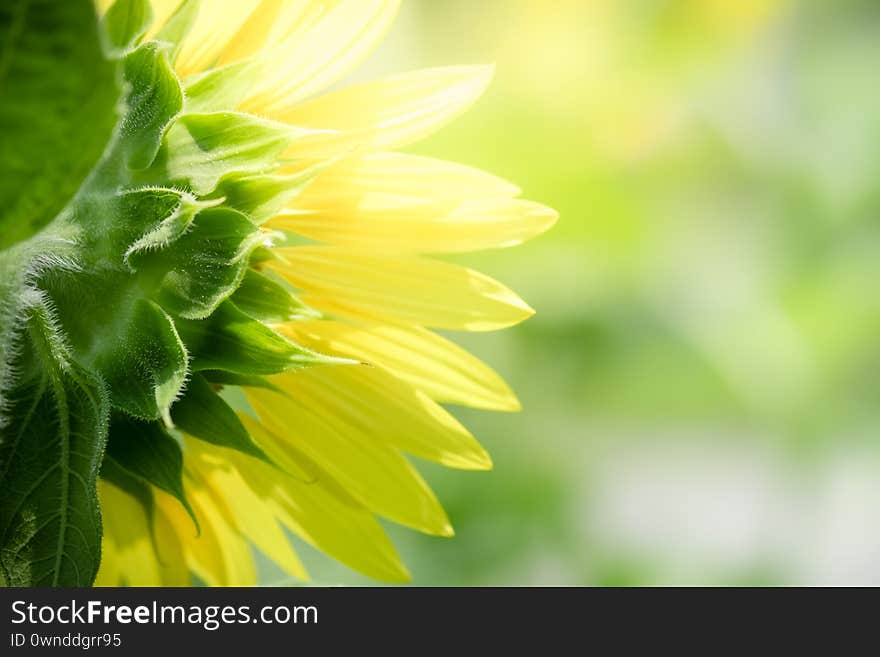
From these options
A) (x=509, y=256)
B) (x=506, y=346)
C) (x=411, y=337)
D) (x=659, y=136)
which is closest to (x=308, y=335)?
(x=411, y=337)

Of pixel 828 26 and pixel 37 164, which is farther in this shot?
pixel 828 26

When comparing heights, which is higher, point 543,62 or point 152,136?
point 543,62

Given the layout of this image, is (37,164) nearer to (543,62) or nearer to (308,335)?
(308,335)

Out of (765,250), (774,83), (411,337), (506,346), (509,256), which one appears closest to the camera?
(411,337)

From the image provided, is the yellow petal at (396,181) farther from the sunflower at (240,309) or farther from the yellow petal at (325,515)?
the yellow petal at (325,515)

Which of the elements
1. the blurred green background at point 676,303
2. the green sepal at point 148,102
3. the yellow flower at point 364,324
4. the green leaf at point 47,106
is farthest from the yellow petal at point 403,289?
the blurred green background at point 676,303

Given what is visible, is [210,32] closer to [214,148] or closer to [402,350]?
[214,148]

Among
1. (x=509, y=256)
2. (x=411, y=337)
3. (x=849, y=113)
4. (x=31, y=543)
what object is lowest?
(x=31, y=543)
